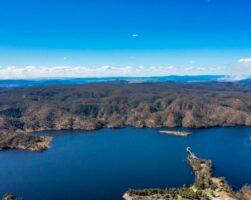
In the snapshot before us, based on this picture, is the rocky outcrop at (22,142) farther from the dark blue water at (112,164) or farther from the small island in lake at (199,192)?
the small island in lake at (199,192)

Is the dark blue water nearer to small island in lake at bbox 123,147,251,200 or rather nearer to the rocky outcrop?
the rocky outcrop

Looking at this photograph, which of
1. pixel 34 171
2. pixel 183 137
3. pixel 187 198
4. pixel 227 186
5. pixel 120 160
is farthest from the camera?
pixel 183 137

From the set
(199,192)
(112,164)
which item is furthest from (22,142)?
(199,192)

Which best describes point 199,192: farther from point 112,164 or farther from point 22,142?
point 22,142

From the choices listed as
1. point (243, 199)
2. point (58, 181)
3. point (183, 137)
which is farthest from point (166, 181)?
point (183, 137)

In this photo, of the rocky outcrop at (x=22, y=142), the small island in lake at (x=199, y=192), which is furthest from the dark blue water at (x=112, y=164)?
the small island in lake at (x=199, y=192)

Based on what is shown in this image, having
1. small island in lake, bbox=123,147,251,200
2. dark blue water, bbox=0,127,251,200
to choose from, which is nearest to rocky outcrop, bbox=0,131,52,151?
dark blue water, bbox=0,127,251,200

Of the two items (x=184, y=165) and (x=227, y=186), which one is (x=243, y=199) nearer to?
(x=227, y=186)
